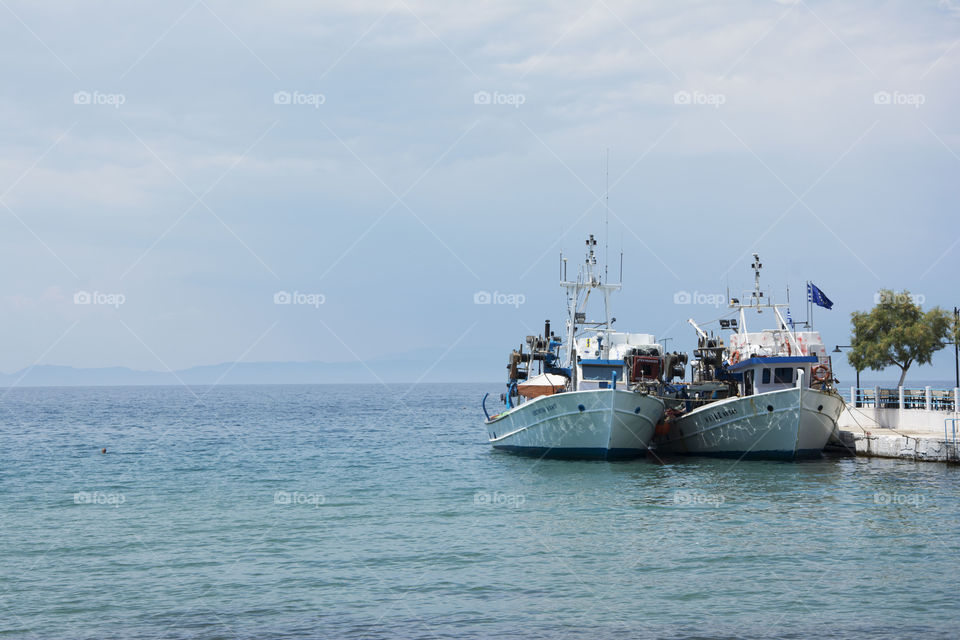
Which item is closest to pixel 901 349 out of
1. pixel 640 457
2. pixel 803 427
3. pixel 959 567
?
pixel 803 427

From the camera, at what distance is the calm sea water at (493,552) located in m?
16.2

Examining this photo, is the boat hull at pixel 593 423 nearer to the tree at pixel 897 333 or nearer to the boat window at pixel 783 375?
the boat window at pixel 783 375

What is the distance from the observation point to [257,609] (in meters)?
17.1

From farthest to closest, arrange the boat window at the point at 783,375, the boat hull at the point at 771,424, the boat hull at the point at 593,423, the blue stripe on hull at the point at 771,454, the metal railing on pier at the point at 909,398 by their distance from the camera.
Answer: the boat window at the point at 783,375 → the blue stripe on hull at the point at 771,454 → the metal railing on pier at the point at 909,398 → the boat hull at the point at 593,423 → the boat hull at the point at 771,424

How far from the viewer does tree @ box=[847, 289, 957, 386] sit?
47.2 metres

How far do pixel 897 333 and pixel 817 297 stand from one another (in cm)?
582

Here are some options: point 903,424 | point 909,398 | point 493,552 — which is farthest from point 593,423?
point 493,552

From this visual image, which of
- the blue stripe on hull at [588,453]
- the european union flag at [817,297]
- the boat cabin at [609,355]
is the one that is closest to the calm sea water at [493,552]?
the blue stripe on hull at [588,453]

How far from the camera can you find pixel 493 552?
72.7 ft

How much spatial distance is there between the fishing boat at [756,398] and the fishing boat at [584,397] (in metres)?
2.76

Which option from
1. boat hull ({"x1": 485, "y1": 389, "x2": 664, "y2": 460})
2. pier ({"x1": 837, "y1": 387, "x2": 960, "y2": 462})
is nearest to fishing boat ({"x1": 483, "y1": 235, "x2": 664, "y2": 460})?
boat hull ({"x1": 485, "y1": 389, "x2": 664, "y2": 460})

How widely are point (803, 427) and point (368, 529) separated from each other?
2215cm

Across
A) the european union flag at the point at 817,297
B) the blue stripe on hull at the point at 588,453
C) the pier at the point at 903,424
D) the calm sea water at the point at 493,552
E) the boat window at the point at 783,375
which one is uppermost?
the european union flag at the point at 817,297

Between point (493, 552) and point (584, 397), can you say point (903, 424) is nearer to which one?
point (584, 397)
